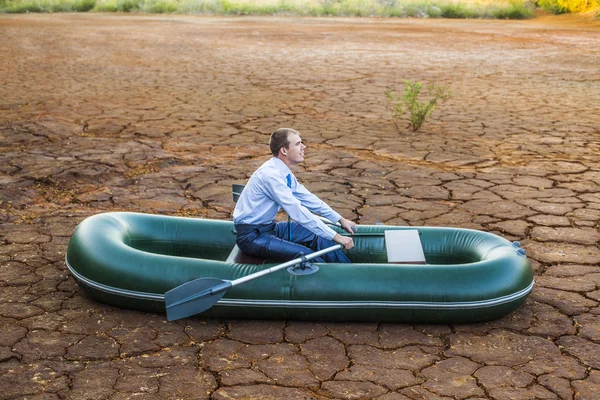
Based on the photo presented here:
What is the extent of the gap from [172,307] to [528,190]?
151 inches

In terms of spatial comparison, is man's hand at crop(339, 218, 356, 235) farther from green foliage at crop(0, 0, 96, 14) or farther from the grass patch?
green foliage at crop(0, 0, 96, 14)

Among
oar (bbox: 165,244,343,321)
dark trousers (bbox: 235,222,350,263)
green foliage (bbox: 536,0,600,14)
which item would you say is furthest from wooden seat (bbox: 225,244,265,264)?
green foliage (bbox: 536,0,600,14)

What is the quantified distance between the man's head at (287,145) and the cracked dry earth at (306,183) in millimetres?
933

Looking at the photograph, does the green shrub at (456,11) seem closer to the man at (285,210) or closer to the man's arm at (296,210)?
the man at (285,210)

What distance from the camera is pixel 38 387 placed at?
336 centimetres

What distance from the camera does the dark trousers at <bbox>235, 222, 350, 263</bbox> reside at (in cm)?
419

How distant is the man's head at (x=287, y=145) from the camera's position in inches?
164

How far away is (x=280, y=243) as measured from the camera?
4.21 meters

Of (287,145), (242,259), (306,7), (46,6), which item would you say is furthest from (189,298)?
(46,6)

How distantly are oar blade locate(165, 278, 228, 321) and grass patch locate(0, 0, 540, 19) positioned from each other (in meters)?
26.8

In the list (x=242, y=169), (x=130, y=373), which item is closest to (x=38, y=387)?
(x=130, y=373)

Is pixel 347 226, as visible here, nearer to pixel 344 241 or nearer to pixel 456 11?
pixel 344 241

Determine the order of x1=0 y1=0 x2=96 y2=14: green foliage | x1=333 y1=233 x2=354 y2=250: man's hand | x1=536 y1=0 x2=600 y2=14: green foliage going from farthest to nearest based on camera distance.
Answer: x1=0 y1=0 x2=96 y2=14: green foliage
x1=536 y1=0 x2=600 y2=14: green foliage
x1=333 y1=233 x2=354 y2=250: man's hand

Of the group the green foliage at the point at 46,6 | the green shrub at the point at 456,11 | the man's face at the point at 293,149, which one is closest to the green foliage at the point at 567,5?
the green shrub at the point at 456,11
